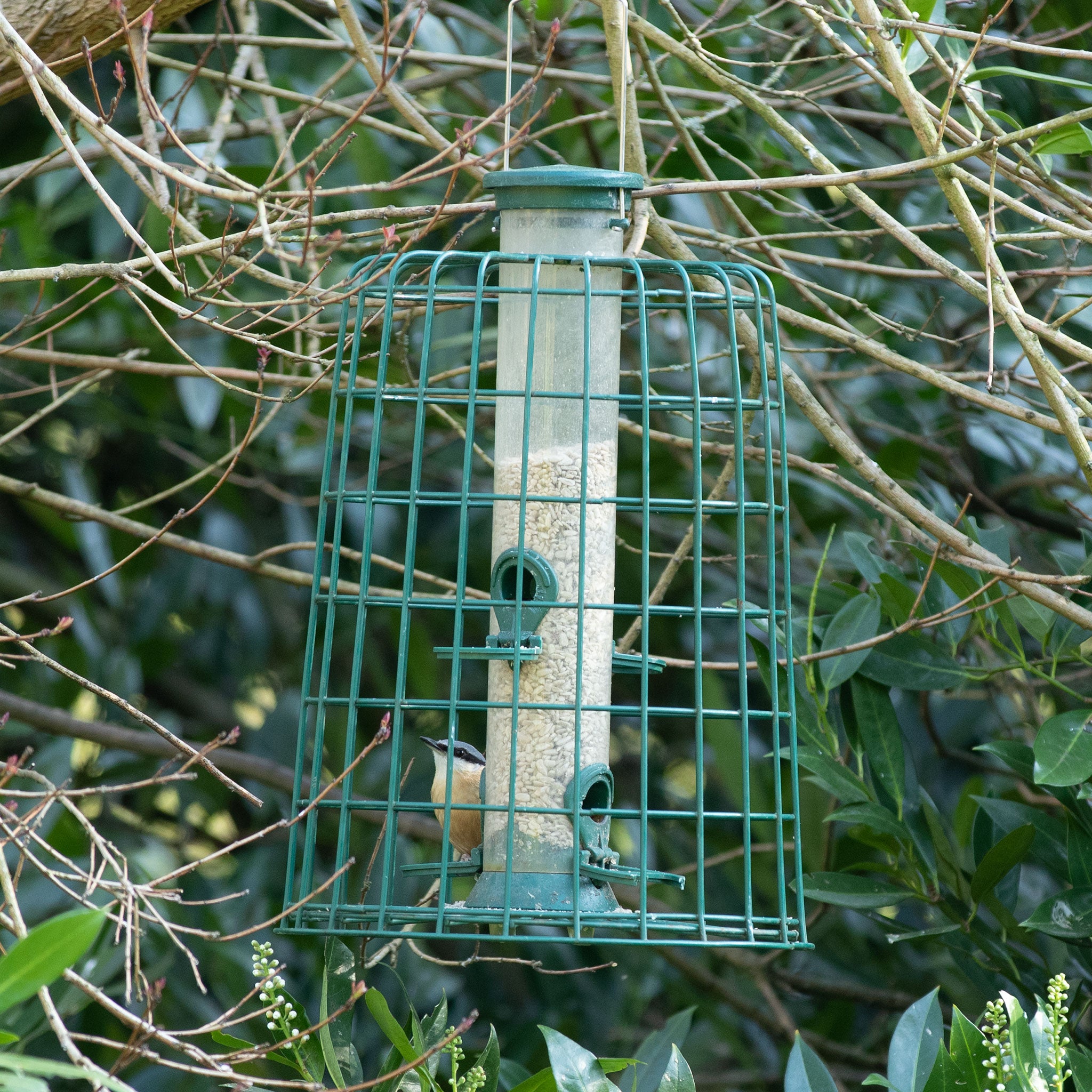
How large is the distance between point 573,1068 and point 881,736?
58.2 inches

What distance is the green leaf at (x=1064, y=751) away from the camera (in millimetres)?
3385

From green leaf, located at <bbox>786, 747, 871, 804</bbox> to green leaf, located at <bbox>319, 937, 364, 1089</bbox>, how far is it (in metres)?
1.29

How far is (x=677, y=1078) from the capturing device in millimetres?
2885

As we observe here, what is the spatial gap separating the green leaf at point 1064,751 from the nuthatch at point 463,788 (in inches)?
48.8

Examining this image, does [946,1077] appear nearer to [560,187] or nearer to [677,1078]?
[677,1078]

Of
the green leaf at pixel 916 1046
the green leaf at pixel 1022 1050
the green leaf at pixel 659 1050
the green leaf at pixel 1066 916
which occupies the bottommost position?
the green leaf at pixel 659 1050

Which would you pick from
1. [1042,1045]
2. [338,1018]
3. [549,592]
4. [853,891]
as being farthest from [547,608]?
[853,891]

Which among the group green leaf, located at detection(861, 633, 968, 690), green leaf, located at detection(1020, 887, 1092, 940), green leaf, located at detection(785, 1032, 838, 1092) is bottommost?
green leaf, located at detection(1020, 887, 1092, 940)

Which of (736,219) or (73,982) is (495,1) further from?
(73,982)

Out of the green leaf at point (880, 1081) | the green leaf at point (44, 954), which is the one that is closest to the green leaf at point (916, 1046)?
the green leaf at point (880, 1081)

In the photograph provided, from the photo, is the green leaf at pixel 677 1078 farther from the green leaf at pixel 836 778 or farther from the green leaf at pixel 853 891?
the green leaf at pixel 836 778

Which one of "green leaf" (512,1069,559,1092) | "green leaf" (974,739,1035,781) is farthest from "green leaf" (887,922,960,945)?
"green leaf" (512,1069,559,1092)

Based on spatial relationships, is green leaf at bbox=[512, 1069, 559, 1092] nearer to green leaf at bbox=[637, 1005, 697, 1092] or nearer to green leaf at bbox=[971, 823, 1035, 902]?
green leaf at bbox=[637, 1005, 697, 1092]

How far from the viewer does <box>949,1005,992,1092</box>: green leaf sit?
2816mm
